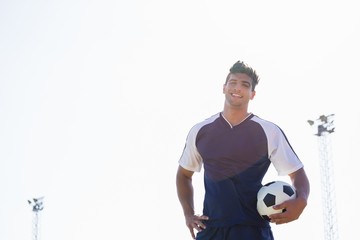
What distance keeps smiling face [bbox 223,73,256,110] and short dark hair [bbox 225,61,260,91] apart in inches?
1.2

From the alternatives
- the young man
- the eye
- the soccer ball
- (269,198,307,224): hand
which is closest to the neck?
the young man

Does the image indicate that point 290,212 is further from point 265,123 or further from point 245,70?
point 245,70

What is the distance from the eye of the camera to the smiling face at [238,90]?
5.71 m

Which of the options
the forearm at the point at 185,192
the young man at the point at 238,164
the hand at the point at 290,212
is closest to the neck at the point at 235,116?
the young man at the point at 238,164

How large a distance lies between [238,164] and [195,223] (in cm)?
65

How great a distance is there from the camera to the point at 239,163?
5.61 m

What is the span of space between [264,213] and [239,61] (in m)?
1.39

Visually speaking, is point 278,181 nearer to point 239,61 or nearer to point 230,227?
point 230,227

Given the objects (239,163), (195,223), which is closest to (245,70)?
(239,163)

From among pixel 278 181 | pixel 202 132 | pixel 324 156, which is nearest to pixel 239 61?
pixel 202 132

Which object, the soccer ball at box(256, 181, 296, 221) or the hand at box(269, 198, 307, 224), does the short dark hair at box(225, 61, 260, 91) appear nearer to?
the soccer ball at box(256, 181, 296, 221)

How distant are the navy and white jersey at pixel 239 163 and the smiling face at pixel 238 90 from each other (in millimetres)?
194

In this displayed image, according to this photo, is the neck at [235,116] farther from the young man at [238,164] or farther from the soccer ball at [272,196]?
the soccer ball at [272,196]

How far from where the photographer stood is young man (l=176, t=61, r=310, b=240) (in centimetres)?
555
